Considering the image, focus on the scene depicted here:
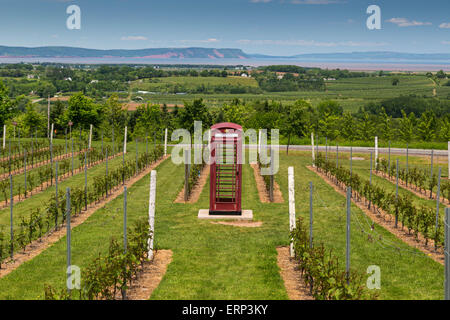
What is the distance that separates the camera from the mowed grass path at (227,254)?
11.1 metres

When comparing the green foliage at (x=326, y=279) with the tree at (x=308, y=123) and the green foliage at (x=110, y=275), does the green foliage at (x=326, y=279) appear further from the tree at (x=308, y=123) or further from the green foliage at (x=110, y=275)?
the tree at (x=308, y=123)

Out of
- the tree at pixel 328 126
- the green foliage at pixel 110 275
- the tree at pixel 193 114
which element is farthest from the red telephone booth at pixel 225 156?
the tree at pixel 328 126

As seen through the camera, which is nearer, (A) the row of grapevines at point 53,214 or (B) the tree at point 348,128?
(A) the row of grapevines at point 53,214

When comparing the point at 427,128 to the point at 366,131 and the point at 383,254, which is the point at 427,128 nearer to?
the point at 366,131

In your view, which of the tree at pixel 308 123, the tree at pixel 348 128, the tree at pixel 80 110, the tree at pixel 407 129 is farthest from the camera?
the tree at pixel 348 128

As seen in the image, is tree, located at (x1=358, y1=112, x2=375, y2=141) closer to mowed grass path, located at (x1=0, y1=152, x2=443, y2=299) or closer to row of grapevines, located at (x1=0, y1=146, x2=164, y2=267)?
row of grapevines, located at (x1=0, y1=146, x2=164, y2=267)

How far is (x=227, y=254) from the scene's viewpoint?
13.9 m

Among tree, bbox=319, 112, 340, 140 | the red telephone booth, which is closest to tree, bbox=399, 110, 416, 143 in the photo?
tree, bbox=319, 112, 340, 140

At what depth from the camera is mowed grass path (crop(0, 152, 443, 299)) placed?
11.1m

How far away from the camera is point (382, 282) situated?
11.6 metres
